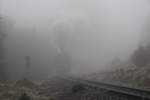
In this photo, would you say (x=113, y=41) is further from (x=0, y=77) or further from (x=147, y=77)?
(x=147, y=77)

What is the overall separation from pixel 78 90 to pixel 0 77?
38162 mm

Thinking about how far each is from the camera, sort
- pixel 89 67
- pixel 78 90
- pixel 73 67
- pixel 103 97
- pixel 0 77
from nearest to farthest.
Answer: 1. pixel 103 97
2. pixel 78 90
3. pixel 0 77
4. pixel 89 67
5. pixel 73 67

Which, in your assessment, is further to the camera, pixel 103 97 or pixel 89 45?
pixel 89 45

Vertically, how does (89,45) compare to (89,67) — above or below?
above

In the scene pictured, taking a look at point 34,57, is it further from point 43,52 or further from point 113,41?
point 113,41

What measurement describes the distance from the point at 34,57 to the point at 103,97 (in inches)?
2610

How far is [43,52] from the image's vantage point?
257ft

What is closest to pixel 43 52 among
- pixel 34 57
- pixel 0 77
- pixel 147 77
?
pixel 34 57

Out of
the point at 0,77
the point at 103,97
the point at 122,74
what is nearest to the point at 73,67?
the point at 0,77

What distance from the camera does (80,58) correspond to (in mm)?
69188

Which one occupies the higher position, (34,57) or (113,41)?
(113,41)

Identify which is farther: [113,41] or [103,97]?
[113,41]

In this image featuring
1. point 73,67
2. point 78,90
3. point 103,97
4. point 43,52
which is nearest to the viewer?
point 103,97

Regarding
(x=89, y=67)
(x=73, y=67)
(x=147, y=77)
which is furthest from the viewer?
(x=73, y=67)
